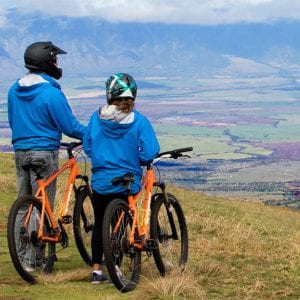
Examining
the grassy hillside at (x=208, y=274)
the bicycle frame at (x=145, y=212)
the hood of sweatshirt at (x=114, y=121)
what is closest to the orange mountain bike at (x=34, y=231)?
the grassy hillside at (x=208, y=274)

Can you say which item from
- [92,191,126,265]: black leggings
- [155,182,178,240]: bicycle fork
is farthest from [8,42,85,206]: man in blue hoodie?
[155,182,178,240]: bicycle fork

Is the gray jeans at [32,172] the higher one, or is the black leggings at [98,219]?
the gray jeans at [32,172]

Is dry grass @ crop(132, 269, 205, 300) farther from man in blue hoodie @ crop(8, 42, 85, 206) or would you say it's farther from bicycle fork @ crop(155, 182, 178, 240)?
man in blue hoodie @ crop(8, 42, 85, 206)

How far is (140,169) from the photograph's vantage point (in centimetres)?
759

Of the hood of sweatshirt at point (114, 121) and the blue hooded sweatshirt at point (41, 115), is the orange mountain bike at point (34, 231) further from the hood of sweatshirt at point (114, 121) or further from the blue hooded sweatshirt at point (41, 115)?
the hood of sweatshirt at point (114, 121)

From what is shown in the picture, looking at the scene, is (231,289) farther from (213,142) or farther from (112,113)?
(213,142)

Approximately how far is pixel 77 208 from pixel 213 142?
145914 millimetres

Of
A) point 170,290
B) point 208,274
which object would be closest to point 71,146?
point 208,274

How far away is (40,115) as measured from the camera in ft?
25.7

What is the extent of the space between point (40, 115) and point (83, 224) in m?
1.76

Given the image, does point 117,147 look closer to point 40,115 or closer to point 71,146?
point 40,115

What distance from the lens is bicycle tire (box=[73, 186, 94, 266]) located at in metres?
8.55

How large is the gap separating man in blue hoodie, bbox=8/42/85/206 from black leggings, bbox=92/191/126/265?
76cm

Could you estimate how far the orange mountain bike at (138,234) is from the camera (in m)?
7.12
